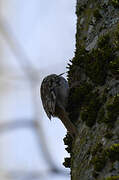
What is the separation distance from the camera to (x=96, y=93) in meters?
2.42

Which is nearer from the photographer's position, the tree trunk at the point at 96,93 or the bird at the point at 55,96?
the tree trunk at the point at 96,93

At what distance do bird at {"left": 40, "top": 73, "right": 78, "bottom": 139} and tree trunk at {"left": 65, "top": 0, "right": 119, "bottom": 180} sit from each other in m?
0.25

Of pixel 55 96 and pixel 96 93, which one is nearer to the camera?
pixel 96 93

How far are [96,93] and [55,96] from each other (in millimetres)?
1410

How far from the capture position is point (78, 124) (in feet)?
8.16

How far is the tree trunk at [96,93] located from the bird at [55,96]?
25cm

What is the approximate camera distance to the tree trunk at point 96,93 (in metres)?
2.08

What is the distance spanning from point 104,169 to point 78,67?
0.89m

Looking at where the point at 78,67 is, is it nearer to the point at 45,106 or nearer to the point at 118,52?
the point at 118,52

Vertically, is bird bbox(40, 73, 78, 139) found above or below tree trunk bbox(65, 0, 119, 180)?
above

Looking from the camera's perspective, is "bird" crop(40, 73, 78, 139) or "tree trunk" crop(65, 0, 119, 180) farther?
"bird" crop(40, 73, 78, 139)

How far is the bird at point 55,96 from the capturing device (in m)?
3.26

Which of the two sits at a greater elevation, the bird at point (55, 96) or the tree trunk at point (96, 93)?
the bird at point (55, 96)

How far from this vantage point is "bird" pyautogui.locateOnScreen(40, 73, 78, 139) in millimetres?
3264
